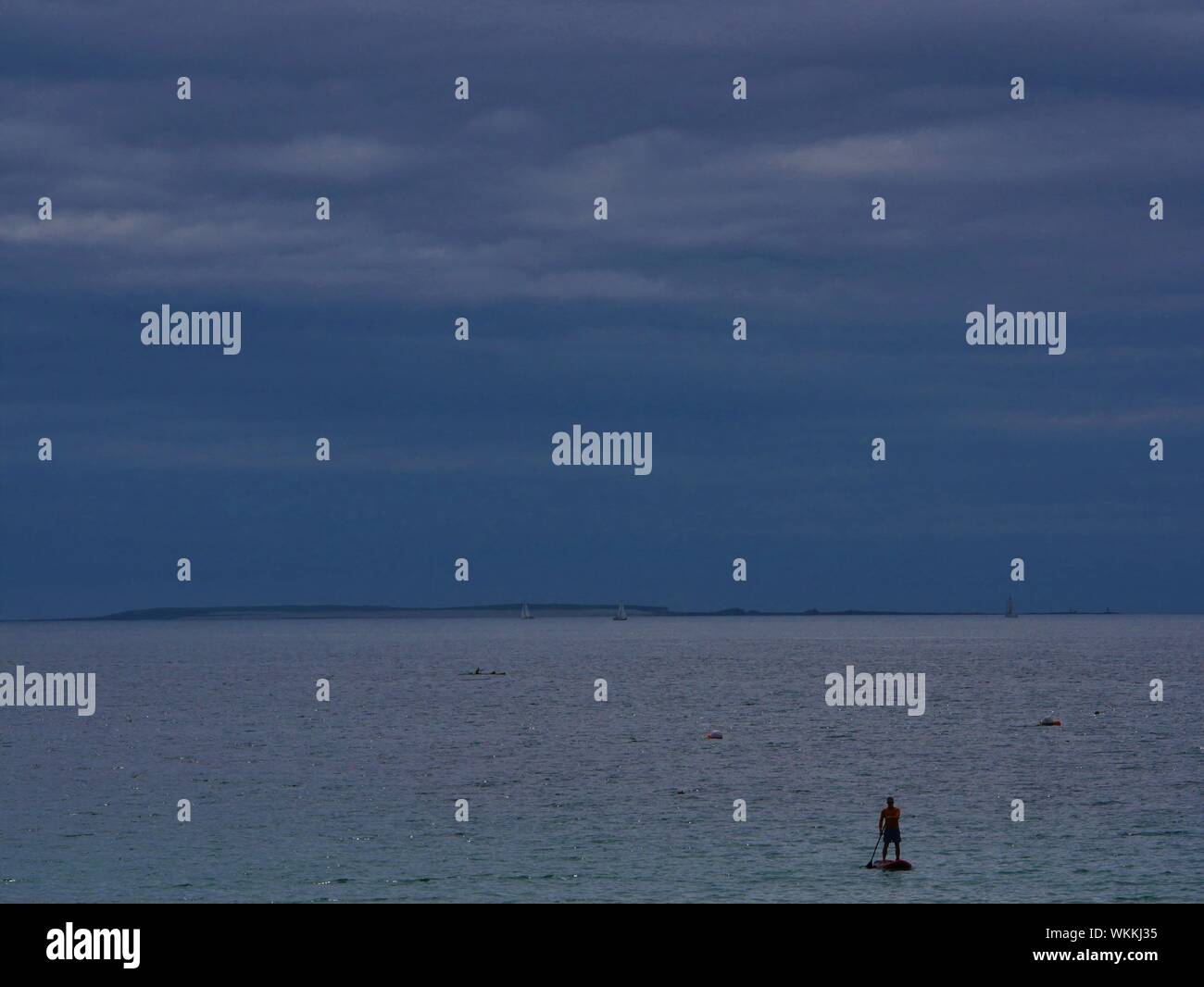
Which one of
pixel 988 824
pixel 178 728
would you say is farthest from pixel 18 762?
pixel 988 824

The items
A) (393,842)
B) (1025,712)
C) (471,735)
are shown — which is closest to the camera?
(393,842)

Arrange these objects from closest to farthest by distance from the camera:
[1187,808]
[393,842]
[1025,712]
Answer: [393,842] < [1187,808] < [1025,712]

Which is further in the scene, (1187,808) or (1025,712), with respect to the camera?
(1025,712)

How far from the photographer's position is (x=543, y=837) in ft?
252

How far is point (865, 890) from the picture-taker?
61.5 meters

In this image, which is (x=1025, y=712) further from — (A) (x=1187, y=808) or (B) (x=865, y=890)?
(B) (x=865, y=890)

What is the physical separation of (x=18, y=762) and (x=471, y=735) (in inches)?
1661

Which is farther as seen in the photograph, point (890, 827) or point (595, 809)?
point (595, 809)
